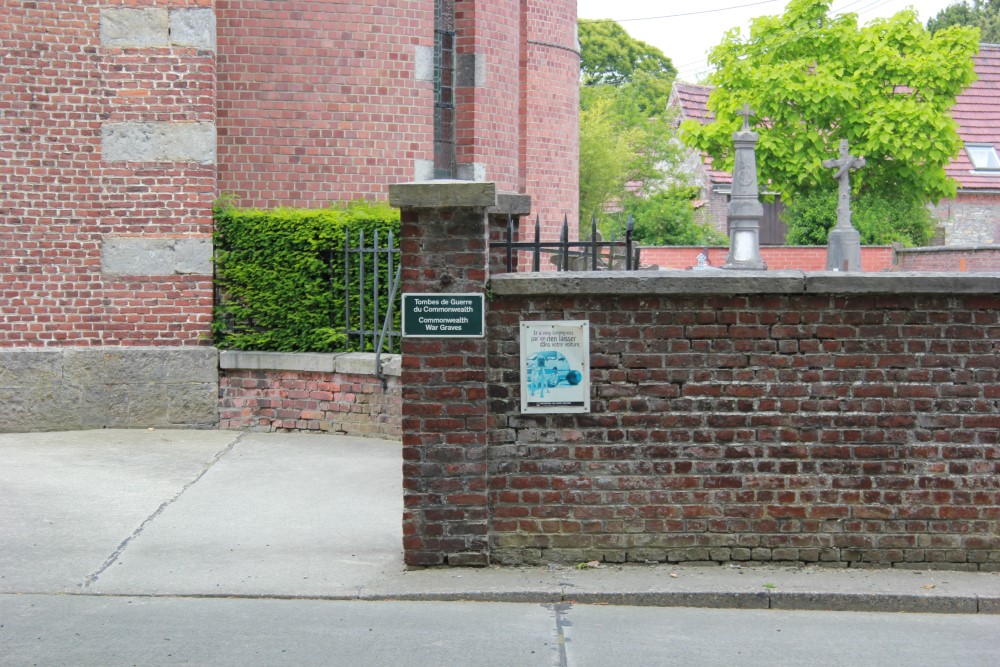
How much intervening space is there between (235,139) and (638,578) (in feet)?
26.3

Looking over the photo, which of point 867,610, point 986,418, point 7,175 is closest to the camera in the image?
point 867,610

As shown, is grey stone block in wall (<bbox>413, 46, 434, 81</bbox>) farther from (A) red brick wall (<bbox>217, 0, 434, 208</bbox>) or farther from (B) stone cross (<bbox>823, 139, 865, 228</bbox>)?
(B) stone cross (<bbox>823, 139, 865, 228</bbox>)

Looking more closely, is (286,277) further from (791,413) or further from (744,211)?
(744,211)

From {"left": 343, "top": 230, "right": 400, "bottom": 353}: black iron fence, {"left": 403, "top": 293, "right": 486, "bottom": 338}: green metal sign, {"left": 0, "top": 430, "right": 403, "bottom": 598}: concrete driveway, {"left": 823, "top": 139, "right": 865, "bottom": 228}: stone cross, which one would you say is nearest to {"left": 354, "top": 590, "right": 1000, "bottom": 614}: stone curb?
{"left": 0, "top": 430, "right": 403, "bottom": 598}: concrete driveway

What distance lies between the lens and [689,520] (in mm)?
6848

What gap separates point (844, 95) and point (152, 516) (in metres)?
25.1

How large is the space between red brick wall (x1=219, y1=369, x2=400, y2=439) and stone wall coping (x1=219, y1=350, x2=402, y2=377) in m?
0.08

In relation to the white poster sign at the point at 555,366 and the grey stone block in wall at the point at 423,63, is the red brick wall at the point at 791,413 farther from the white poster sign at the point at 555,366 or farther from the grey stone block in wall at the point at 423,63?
the grey stone block in wall at the point at 423,63

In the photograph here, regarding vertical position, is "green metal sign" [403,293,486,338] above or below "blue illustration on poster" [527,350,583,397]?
above

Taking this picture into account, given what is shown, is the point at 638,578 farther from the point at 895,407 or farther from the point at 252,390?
the point at 252,390

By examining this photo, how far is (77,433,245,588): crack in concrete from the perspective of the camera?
6789 millimetres

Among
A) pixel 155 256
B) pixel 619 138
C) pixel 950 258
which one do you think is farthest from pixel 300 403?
pixel 619 138

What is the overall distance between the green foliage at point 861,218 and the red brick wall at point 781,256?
98 centimetres

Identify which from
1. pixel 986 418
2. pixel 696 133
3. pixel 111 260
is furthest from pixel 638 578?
pixel 696 133
